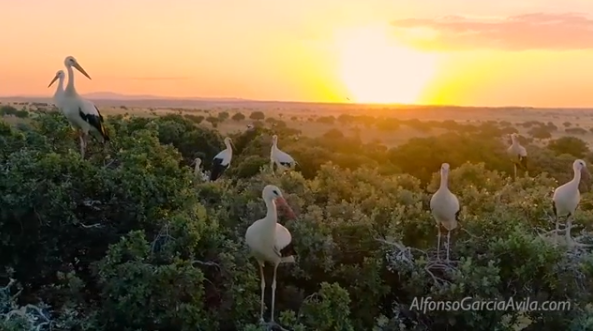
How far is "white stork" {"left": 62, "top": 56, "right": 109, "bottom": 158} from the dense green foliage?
45cm

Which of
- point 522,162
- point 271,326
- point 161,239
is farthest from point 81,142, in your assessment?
point 522,162

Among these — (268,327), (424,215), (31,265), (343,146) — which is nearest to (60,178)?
(31,265)

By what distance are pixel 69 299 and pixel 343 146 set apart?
77.8 feet

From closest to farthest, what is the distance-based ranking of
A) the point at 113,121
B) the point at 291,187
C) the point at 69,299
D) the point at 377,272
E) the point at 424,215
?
1. the point at 69,299
2. the point at 377,272
3. the point at 424,215
4. the point at 291,187
5. the point at 113,121

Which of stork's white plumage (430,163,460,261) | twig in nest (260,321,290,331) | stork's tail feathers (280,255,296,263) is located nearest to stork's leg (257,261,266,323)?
twig in nest (260,321,290,331)

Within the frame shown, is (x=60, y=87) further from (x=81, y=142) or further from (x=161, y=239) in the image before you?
(x=161, y=239)

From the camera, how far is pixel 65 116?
931cm

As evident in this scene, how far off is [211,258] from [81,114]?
3.41m

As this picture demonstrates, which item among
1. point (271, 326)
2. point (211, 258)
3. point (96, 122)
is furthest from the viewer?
point (96, 122)

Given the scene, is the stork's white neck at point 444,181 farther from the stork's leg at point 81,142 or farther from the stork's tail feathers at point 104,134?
the stork's leg at point 81,142

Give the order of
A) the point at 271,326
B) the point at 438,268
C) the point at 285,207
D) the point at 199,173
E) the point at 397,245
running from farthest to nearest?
1. the point at 199,173
2. the point at 285,207
3. the point at 397,245
4. the point at 438,268
5. the point at 271,326

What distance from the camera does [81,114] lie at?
9.17 metres

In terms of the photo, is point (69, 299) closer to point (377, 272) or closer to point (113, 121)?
point (377, 272)

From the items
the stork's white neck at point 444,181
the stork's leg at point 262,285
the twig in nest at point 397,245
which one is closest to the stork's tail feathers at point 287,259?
the stork's leg at point 262,285
